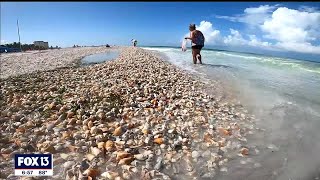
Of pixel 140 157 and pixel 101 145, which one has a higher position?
pixel 101 145

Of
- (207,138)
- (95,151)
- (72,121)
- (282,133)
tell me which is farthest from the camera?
(72,121)

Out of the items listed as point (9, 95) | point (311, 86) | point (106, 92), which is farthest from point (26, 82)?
point (311, 86)

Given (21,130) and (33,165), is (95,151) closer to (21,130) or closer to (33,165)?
(33,165)

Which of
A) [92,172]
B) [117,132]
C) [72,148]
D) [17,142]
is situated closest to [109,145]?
[117,132]

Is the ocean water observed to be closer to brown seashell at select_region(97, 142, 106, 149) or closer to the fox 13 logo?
brown seashell at select_region(97, 142, 106, 149)

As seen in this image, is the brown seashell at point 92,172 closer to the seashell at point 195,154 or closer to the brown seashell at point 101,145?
the brown seashell at point 101,145

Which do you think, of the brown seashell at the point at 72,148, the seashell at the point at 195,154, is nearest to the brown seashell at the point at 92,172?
the brown seashell at the point at 72,148

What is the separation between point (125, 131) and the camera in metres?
5.88

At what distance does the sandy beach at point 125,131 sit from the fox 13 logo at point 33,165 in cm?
12

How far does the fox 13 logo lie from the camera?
4537 millimetres

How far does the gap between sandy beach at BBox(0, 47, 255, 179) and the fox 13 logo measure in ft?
0.38

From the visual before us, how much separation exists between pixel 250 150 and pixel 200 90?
4.73m

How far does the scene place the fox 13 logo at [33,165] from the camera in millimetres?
4537

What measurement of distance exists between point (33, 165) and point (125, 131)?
1.85 meters
